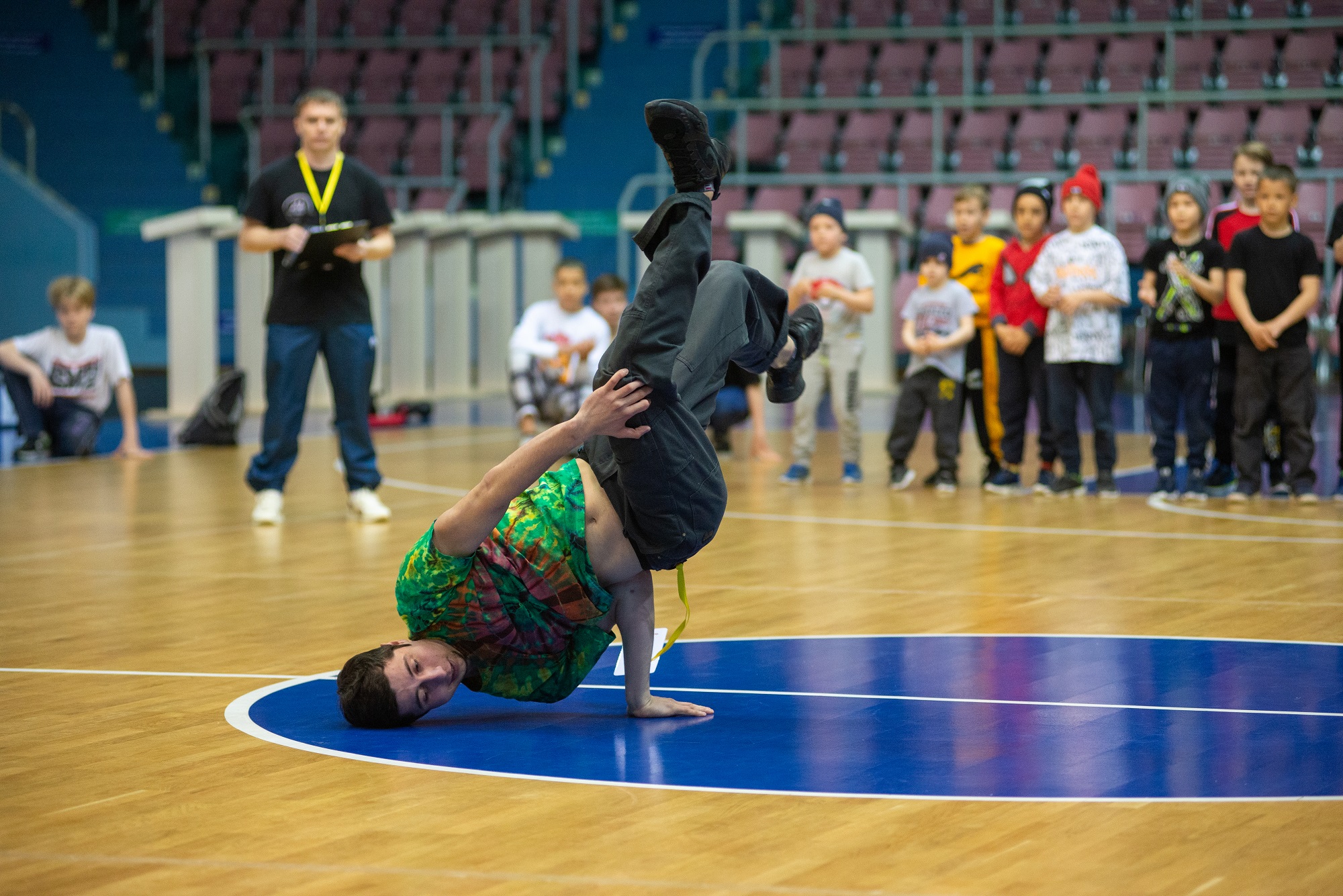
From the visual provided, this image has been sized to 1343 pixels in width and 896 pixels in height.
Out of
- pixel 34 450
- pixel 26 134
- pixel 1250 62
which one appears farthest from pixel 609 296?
pixel 26 134

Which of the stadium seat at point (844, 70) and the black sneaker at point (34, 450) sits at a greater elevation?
the stadium seat at point (844, 70)

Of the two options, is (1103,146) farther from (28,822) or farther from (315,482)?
(28,822)

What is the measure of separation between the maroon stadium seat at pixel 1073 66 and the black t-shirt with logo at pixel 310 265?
11.5m

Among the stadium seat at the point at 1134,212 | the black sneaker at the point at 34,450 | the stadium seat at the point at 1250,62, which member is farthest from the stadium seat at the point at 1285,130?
the black sneaker at the point at 34,450

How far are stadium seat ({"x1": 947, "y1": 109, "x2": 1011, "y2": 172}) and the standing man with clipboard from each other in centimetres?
1056

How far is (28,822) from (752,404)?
25.8ft

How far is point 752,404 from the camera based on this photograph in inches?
421

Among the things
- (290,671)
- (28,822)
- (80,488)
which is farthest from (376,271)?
(28,822)

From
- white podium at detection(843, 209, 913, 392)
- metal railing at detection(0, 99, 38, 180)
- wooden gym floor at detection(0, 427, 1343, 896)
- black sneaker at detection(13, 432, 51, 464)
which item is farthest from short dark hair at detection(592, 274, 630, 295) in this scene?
metal railing at detection(0, 99, 38, 180)

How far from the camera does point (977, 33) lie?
17922 millimetres

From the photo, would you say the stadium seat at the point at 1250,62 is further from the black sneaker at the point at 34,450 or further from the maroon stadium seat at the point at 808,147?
the black sneaker at the point at 34,450

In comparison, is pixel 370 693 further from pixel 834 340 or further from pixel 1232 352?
pixel 1232 352

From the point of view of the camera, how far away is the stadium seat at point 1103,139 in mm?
16625

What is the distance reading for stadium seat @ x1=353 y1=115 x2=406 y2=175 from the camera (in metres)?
19.0
